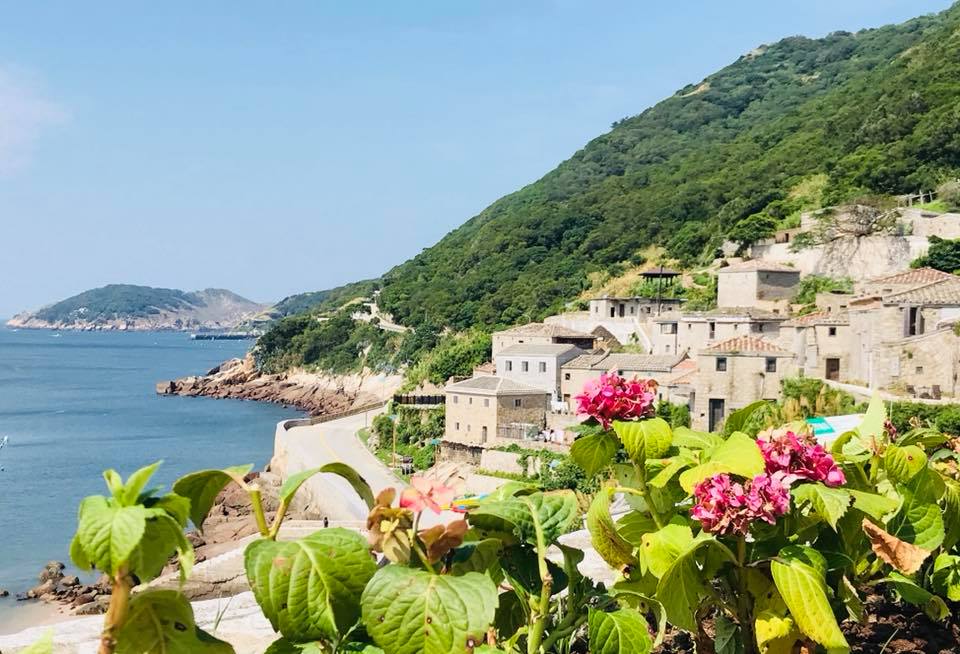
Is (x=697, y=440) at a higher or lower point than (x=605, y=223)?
lower

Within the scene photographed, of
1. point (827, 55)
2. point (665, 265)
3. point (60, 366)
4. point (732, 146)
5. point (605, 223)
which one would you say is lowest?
point (60, 366)

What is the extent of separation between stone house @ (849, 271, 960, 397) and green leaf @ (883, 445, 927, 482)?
836 inches

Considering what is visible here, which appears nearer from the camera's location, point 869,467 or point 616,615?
point 616,615

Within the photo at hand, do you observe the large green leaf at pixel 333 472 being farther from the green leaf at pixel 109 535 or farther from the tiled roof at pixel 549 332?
the tiled roof at pixel 549 332

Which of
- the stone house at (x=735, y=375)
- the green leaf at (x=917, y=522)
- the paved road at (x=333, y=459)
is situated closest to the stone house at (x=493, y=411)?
the paved road at (x=333, y=459)

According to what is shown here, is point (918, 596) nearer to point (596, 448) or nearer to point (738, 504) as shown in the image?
point (738, 504)

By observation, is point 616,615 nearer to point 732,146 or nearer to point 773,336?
point 773,336

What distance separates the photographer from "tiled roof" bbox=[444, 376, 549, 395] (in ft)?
108

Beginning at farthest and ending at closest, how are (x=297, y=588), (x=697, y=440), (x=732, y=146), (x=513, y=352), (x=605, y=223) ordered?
(x=732, y=146) → (x=605, y=223) → (x=513, y=352) → (x=697, y=440) → (x=297, y=588)

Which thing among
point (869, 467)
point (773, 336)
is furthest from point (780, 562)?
point (773, 336)

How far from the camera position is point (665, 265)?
54.1 metres

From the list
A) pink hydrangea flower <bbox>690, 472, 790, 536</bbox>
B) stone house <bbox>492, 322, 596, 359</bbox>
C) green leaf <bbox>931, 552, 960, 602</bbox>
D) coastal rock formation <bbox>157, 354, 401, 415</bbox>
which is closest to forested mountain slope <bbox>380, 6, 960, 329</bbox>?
coastal rock formation <bbox>157, 354, 401, 415</bbox>

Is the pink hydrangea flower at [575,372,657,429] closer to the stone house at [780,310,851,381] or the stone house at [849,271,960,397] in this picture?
the stone house at [849,271,960,397]

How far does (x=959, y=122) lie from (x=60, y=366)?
106500 millimetres
